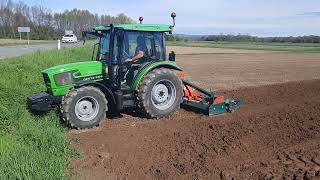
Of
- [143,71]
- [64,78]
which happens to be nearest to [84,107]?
[64,78]

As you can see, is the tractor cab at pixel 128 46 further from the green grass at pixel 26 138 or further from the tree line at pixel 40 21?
the tree line at pixel 40 21

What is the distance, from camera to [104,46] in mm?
9078

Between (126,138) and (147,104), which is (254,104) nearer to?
(147,104)

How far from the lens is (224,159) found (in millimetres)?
6422

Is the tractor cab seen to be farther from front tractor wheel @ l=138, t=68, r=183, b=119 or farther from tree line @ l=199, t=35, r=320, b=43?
tree line @ l=199, t=35, r=320, b=43

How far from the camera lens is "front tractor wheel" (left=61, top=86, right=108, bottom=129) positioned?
820 cm

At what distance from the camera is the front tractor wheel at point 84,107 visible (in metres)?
8.20

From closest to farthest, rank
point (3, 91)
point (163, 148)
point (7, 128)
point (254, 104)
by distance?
point (163, 148)
point (7, 128)
point (3, 91)
point (254, 104)

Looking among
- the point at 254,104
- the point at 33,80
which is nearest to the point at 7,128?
the point at 33,80

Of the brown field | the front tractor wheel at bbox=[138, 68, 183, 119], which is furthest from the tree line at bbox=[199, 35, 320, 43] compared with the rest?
the front tractor wheel at bbox=[138, 68, 183, 119]

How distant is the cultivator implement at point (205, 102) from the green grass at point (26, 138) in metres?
3.16

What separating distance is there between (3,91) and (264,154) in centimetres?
556

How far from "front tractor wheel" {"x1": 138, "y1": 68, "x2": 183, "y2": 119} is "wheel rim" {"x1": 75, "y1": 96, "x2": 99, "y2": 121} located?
3.19ft

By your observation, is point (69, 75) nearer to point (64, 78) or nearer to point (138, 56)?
point (64, 78)
